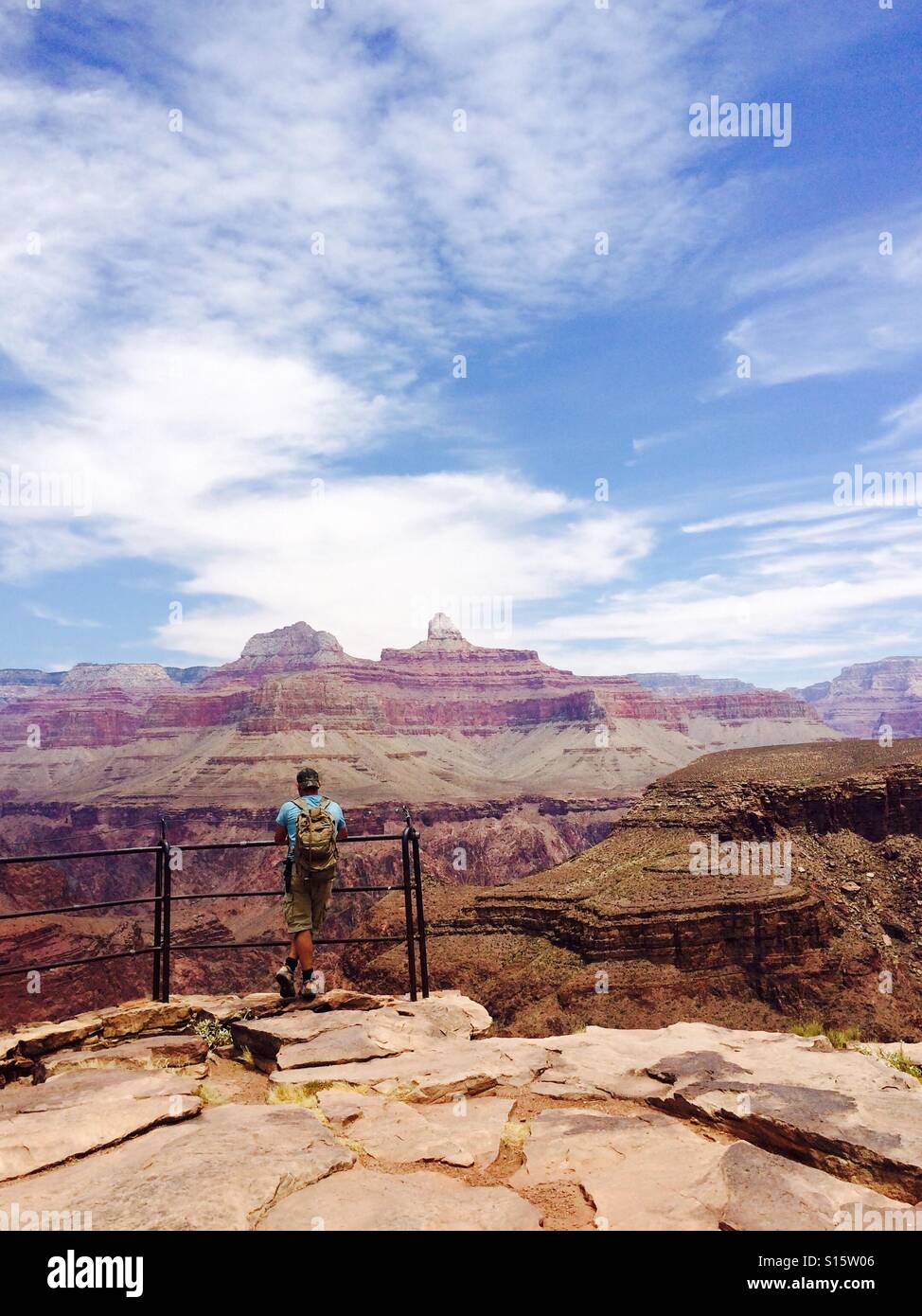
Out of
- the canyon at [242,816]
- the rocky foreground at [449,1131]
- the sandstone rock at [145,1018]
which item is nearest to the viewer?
the rocky foreground at [449,1131]

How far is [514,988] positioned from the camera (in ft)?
128

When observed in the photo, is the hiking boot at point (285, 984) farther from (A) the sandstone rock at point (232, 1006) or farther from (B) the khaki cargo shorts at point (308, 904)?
(B) the khaki cargo shorts at point (308, 904)

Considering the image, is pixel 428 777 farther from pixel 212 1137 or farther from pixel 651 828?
pixel 212 1137

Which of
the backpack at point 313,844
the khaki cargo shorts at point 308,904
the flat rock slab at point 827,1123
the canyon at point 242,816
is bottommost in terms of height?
the canyon at point 242,816

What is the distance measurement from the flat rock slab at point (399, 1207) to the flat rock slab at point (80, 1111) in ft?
4.71

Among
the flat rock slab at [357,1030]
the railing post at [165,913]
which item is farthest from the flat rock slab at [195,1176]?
the railing post at [165,913]

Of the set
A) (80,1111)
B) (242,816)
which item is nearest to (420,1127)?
(80,1111)

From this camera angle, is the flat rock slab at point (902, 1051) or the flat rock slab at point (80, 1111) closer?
the flat rock slab at point (80, 1111)

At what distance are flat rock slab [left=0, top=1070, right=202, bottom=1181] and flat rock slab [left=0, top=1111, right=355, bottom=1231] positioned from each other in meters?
0.14

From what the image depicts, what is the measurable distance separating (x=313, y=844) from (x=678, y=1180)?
4.68m

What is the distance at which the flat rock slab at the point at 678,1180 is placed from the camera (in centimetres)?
360

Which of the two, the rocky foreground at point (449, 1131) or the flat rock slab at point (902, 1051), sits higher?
the rocky foreground at point (449, 1131)

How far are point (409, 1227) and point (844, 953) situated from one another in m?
42.0

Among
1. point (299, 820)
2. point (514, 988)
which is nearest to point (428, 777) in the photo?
point (514, 988)
